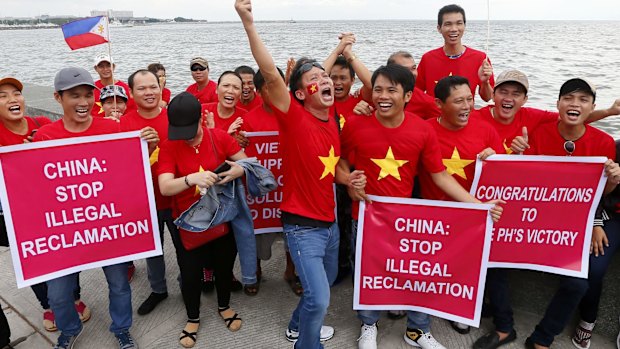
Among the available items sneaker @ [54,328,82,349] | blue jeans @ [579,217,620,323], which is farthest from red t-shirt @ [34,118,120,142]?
blue jeans @ [579,217,620,323]

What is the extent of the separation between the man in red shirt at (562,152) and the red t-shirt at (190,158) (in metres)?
2.22

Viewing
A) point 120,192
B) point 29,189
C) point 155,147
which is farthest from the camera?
point 155,147

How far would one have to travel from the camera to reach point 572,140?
11.0ft

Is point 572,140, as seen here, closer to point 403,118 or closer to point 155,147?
point 403,118

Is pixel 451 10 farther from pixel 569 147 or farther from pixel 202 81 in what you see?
pixel 202 81

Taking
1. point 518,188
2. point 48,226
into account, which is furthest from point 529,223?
point 48,226

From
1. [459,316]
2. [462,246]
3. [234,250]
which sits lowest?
[459,316]

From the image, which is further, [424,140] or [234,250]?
[234,250]

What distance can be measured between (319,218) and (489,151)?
4.35 ft

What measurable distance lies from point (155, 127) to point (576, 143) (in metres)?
3.29

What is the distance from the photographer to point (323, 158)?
306cm

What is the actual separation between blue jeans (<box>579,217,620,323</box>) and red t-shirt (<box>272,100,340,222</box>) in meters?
1.98

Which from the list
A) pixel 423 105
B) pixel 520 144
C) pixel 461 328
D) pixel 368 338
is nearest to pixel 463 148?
pixel 520 144

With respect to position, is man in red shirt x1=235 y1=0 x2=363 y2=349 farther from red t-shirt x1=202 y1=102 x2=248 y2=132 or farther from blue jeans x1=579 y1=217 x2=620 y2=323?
blue jeans x1=579 y1=217 x2=620 y2=323
